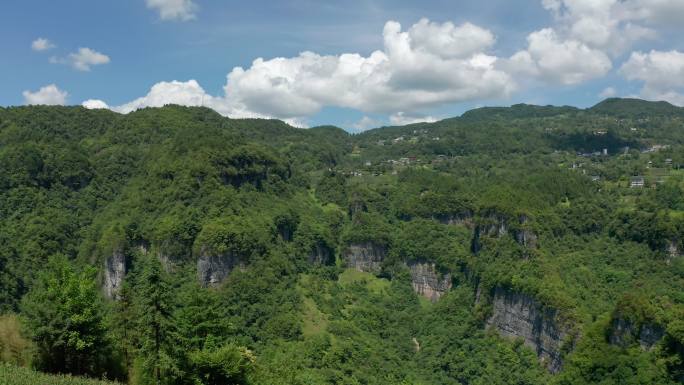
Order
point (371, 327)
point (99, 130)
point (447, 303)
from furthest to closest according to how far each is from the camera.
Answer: point (99, 130)
point (447, 303)
point (371, 327)

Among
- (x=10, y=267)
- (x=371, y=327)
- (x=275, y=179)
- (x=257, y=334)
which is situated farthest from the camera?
(x=275, y=179)

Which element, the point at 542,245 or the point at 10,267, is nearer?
the point at 10,267

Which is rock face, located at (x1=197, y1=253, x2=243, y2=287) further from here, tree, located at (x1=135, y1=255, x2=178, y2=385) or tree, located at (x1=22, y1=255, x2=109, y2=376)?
tree, located at (x1=135, y1=255, x2=178, y2=385)

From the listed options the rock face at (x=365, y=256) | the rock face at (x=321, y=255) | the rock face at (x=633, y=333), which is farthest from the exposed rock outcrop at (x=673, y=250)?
the rock face at (x=321, y=255)

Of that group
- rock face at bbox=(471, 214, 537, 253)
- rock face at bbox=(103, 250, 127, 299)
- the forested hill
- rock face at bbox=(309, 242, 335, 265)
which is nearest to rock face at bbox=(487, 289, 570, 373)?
the forested hill

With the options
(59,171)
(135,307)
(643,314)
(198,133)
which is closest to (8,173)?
(59,171)

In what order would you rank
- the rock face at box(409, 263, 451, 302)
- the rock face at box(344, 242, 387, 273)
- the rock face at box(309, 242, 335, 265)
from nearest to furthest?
the rock face at box(309, 242, 335, 265) → the rock face at box(409, 263, 451, 302) → the rock face at box(344, 242, 387, 273)

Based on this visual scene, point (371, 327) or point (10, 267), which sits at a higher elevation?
point (10, 267)

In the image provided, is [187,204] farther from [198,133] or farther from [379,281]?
[379,281]
